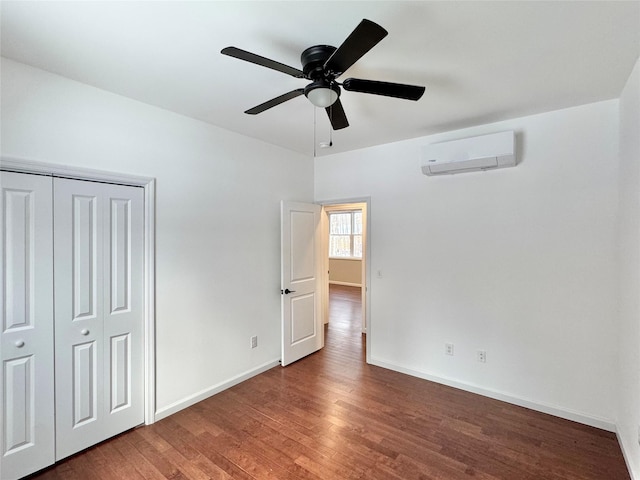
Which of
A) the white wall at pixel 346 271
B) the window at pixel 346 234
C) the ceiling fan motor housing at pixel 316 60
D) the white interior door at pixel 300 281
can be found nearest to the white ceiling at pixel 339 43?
the ceiling fan motor housing at pixel 316 60

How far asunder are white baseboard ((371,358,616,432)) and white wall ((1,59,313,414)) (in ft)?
5.62

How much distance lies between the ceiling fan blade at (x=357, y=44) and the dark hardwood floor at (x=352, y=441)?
2531mm

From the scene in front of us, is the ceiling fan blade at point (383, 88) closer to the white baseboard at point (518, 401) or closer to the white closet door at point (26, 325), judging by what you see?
the white closet door at point (26, 325)

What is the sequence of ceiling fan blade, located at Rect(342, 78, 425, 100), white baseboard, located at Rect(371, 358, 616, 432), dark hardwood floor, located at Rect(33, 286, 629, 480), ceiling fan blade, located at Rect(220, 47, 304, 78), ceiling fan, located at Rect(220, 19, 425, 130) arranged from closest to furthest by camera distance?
ceiling fan blade, located at Rect(220, 47, 304, 78) < ceiling fan, located at Rect(220, 19, 425, 130) < ceiling fan blade, located at Rect(342, 78, 425, 100) < dark hardwood floor, located at Rect(33, 286, 629, 480) < white baseboard, located at Rect(371, 358, 616, 432)

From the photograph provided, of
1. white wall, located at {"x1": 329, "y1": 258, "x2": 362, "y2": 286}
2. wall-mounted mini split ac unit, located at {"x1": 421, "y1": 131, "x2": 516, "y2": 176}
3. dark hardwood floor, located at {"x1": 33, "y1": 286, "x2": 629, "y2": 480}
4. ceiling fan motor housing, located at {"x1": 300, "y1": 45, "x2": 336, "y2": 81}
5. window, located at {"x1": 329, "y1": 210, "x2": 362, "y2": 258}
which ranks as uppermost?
ceiling fan motor housing, located at {"x1": 300, "y1": 45, "x2": 336, "y2": 81}

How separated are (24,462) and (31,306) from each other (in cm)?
103

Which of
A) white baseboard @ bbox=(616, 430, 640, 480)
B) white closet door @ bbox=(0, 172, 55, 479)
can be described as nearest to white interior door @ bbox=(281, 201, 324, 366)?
white closet door @ bbox=(0, 172, 55, 479)

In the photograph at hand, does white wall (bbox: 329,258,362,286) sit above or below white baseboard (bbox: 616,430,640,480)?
above

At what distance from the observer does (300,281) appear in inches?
159

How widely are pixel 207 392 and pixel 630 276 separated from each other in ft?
12.0

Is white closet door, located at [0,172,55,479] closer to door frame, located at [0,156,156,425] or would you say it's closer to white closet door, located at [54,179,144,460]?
white closet door, located at [54,179,144,460]

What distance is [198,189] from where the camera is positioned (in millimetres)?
3006

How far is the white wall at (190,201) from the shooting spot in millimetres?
2119

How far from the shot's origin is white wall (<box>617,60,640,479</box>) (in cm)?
197
